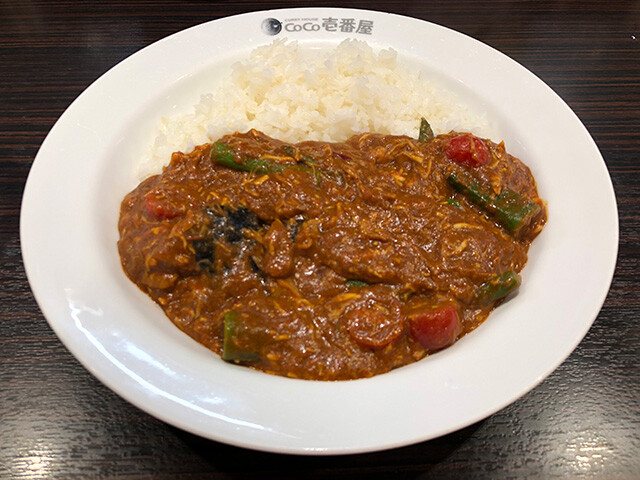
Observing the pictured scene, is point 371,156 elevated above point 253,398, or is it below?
above

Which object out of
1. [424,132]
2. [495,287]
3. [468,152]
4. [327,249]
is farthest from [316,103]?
[495,287]

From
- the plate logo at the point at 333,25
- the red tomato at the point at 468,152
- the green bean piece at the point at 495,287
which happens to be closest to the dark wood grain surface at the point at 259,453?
the green bean piece at the point at 495,287

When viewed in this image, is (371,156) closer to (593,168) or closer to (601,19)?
(593,168)

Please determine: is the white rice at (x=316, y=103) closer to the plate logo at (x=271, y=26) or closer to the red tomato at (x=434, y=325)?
the plate logo at (x=271, y=26)

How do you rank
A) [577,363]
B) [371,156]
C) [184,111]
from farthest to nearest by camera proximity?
1. [184,111]
2. [371,156]
3. [577,363]

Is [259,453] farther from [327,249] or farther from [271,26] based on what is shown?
[271,26]

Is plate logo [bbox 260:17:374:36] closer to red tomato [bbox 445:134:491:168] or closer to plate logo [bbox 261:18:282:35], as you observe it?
plate logo [bbox 261:18:282:35]

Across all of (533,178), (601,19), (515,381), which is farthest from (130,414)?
(601,19)

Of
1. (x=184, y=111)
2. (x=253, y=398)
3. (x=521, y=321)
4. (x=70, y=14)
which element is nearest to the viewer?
(x=253, y=398)
